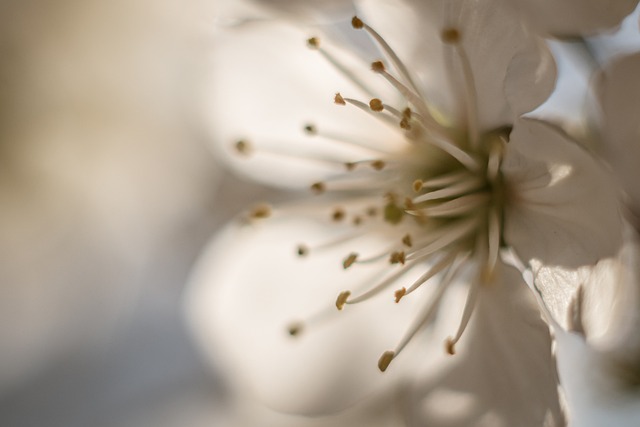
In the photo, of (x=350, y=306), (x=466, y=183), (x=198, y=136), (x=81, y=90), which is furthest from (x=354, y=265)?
(x=81, y=90)

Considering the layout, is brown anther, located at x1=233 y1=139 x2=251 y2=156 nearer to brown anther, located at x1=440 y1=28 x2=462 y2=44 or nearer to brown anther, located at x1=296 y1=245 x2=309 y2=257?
brown anther, located at x1=296 y1=245 x2=309 y2=257

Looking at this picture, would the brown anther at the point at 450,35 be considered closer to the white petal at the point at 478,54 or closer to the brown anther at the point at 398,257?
the white petal at the point at 478,54

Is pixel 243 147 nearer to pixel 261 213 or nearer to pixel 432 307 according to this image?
pixel 261 213

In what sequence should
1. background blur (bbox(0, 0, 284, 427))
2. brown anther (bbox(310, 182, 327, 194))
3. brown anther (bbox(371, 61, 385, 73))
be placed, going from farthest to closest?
1. background blur (bbox(0, 0, 284, 427))
2. brown anther (bbox(310, 182, 327, 194))
3. brown anther (bbox(371, 61, 385, 73))

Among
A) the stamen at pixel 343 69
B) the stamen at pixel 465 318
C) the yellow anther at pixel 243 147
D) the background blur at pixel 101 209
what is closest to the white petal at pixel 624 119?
the stamen at pixel 465 318

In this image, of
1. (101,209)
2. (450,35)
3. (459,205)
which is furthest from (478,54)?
(101,209)

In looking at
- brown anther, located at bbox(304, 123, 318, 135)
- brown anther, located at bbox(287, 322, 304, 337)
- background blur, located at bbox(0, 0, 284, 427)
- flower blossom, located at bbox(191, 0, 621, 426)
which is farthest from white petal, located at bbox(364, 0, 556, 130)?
background blur, located at bbox(0, 0, 284, 427)
